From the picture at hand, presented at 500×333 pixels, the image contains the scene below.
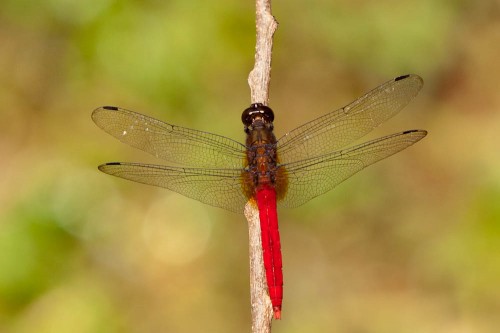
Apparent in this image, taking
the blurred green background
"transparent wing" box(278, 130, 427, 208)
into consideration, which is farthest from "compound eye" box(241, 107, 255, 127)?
the blurred green background

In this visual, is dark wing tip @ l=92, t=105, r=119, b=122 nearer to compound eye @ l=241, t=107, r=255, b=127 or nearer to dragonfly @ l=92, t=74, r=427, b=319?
dragonfly @ l=92, t=74, r=427, b=319

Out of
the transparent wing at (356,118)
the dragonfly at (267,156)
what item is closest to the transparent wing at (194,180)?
the dragonfly at (267,156)

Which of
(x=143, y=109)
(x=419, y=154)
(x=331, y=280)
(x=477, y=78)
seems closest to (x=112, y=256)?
(x=143, y=109)

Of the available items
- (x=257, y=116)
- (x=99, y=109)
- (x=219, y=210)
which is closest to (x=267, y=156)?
(x=257, y=116)

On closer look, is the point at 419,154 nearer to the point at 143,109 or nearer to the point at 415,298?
the point at 415,298

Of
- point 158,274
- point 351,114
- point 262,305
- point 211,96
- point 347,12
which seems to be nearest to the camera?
point 262,305

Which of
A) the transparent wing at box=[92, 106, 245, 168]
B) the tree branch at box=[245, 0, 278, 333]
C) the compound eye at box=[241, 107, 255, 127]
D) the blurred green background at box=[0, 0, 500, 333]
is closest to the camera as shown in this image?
the tree branch at box=[245, 0, 278, 333]

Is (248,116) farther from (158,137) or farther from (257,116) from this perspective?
(158,137)

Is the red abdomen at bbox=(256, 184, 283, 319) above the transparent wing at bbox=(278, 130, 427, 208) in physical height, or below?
below

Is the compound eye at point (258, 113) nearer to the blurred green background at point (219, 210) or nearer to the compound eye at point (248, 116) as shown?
the compound eye at point (248, 116)
